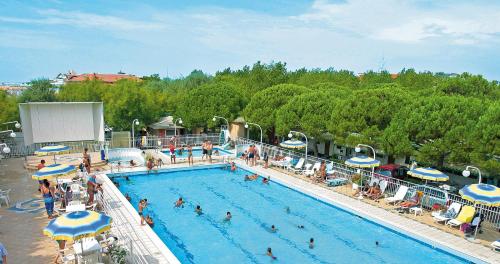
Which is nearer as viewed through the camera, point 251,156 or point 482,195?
point 482,195

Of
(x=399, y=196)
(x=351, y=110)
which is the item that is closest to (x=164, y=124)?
(x=351, y=110)

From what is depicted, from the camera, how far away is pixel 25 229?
12062 mm

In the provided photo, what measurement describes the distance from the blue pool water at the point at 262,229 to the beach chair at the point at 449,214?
5.26 ft

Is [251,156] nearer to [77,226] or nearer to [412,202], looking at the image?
[412,202]

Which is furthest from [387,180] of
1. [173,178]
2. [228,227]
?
[173,178]

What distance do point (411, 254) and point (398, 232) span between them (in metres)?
1.20

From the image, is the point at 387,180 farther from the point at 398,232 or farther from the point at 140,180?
the point at 140,180

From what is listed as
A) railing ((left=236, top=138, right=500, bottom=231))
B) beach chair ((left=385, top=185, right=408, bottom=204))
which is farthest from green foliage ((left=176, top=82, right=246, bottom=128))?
beach chair ((left=385, top=185, right=408, bottom=204))

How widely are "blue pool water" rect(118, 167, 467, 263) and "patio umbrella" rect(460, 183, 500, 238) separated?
2069 mm

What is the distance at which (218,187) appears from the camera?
2039 centimetres

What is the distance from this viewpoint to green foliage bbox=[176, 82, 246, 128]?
29969 mm

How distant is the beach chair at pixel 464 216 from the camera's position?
12859mm

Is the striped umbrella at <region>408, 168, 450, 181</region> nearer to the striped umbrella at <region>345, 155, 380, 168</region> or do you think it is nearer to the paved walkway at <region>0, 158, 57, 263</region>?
the striped umbrella at <region>345, 155, 380, 168</region>

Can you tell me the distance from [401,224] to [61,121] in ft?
72.0
